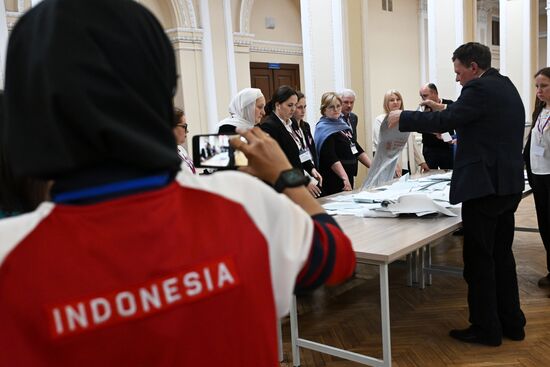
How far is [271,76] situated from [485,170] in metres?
7.50

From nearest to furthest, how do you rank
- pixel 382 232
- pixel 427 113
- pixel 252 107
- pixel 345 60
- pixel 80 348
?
pixel 80 348 → pixel 382 232 → pixel 427 113 → pixel 252 107 → pixel 345 60

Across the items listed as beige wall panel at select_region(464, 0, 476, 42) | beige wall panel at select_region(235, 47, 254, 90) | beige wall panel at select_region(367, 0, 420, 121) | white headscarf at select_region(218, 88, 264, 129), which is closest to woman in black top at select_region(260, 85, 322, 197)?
white headscarf at select_region(218, 88, 264, 129)

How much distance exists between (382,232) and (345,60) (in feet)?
10.8

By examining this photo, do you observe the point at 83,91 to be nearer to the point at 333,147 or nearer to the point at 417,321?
the point at 417,321

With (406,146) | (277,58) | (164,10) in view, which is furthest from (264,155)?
(277,58)

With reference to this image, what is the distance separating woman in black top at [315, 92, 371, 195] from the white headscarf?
69cm

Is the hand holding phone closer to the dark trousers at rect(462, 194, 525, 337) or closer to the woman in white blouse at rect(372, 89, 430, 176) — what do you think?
the dark trousers at rect(462, 194, 525, 337)

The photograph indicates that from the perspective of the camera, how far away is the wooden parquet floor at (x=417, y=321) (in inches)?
92.9

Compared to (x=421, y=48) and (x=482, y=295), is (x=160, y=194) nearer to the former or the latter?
(x=482, y=295)

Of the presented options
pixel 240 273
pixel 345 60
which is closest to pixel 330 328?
pixel 240 273

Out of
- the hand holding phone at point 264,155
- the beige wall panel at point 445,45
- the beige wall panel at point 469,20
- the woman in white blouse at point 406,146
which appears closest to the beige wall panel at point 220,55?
the woman in white blouse at point 406,146

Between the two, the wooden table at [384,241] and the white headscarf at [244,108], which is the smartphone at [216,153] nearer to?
the wooden table at [384,241]

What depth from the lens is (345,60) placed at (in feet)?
16.6

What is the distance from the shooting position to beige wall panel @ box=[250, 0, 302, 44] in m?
8.84
